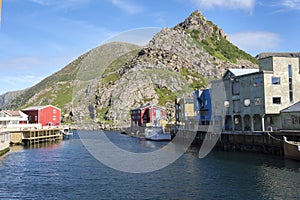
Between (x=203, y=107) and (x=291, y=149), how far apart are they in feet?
139

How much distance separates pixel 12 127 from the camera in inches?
3551

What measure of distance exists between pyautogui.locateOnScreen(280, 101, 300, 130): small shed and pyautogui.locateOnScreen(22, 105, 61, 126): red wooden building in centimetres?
8439

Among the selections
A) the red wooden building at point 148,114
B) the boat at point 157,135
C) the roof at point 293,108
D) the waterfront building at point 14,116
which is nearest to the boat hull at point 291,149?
the roof at point 293,108

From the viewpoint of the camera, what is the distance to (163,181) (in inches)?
1491

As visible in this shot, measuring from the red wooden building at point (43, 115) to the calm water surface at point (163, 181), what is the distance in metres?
62.9

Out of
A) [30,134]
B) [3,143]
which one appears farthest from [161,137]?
[3,143]

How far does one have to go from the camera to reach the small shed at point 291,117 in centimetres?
5789

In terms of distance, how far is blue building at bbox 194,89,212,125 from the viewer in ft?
288

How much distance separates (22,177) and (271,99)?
4793 cm

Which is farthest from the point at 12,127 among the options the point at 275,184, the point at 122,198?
the point at 275,184

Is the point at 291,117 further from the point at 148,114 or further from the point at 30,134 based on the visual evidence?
the point at 148,114

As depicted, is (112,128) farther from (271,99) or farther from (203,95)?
(271,99)

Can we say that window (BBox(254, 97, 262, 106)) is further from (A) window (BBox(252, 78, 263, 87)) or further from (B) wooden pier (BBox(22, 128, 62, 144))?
(B) wooden pier (BBox(22, 128, 62, 144))

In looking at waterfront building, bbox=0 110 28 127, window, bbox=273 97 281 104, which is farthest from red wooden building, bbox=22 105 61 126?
window, bbox=273 97 281 104
